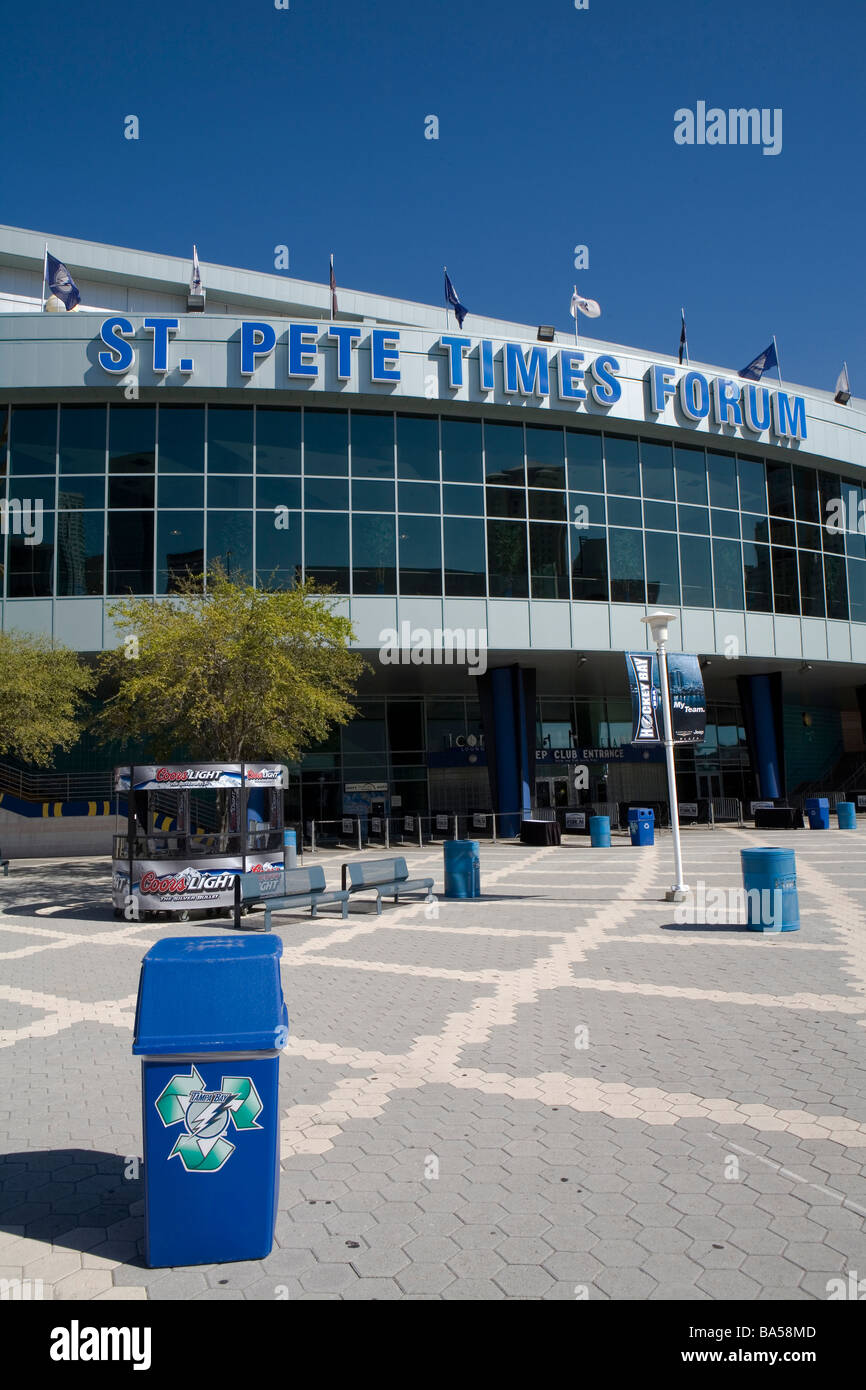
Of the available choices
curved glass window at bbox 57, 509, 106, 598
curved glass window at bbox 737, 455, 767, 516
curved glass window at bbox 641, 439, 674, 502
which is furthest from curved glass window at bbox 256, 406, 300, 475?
curved glass window at bbox 737, 455, 767, 516

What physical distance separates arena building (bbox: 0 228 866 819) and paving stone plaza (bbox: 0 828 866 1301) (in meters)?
16.0

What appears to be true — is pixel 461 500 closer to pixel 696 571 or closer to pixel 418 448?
pixel 418 448

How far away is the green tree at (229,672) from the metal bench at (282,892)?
12.4 feet

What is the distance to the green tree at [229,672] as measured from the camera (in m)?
17.0

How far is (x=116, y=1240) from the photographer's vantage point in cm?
428

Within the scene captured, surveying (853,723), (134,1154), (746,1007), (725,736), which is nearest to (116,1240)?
(134,1154)

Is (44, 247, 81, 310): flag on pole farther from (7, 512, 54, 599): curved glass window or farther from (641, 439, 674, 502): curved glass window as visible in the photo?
(641, 439, 674, 502): curved glass window

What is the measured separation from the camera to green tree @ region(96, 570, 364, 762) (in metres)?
17.0

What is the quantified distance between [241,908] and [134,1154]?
846 cm

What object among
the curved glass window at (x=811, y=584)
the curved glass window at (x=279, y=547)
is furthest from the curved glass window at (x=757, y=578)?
the curved glass window at (x=279, y=547)

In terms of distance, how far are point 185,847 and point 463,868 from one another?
187 inches
